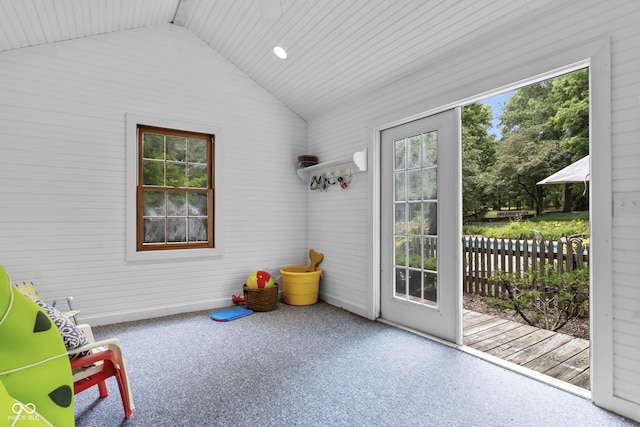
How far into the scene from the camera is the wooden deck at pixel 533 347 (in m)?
2.61

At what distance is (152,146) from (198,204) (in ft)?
2.81

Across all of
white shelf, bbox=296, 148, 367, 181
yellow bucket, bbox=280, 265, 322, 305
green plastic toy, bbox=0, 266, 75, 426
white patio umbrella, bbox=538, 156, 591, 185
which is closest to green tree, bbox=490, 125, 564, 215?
white patio umbrella, bbox=538, 156, 591, 185

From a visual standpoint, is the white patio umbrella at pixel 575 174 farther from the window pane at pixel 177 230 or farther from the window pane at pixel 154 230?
the window pane at pixel 154 230

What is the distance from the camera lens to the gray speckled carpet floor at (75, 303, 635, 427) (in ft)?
6.51

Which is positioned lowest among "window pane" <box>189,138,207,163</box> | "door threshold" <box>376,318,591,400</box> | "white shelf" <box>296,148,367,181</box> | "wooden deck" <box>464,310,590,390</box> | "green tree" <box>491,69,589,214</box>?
"wooden deck" <box>464,310,590,390</box>

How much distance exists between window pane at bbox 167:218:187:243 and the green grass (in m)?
6.01

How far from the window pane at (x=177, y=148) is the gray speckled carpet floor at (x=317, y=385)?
1.99 metres

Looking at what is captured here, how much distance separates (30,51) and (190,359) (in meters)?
3.33

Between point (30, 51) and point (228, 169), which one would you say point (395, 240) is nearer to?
point (228, 169)

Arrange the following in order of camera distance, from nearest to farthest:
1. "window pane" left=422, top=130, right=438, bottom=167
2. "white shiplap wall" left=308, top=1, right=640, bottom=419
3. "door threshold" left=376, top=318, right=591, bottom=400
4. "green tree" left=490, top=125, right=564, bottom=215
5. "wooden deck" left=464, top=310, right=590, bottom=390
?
1. "white shiplap wall" left=308, top=1, right=640, bottom=419
2. "door threshold" left=376, top=318, right=591, bottom=400
3. "wooden deck" left=464, top=310, right=590, bottom=390
4. "window pane" left=422, top=130, right=438, bottom=167
5. "green tree" left=490, top=125, right=564, bottom=215

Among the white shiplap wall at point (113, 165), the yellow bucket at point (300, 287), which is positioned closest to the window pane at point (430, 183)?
the yellow bucket at point (300, 287)

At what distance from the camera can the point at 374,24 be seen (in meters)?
2.97

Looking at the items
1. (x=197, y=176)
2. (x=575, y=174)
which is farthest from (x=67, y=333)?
(x=575, y=174)

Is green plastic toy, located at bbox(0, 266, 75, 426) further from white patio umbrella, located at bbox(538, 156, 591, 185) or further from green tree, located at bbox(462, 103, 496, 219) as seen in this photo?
Result: green tree, located at bbox(462, 103, 496, 219)
